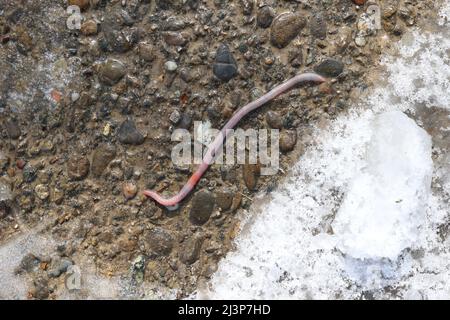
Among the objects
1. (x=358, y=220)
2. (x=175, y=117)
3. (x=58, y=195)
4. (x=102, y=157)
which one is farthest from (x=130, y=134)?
(x=358, y=220)

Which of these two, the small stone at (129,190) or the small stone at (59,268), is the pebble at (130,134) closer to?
the small stone at (129,190)

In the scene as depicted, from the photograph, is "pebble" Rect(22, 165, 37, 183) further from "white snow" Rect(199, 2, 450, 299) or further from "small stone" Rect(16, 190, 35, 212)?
"white snow" Rect(199, 2, 450, 299)

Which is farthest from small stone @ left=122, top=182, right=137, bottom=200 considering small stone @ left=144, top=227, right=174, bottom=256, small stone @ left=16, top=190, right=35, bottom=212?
small stone @ left=16, top=190, right=35, bottom=212

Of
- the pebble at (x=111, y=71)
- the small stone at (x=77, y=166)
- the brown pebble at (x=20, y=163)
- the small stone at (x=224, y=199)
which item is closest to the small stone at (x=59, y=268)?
the small stone at (x=77, y=166)

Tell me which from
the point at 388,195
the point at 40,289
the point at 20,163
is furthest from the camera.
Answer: the point at 20,163

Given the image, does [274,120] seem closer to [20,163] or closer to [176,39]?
[176,39]

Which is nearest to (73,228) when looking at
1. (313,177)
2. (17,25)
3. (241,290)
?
(241,290)
